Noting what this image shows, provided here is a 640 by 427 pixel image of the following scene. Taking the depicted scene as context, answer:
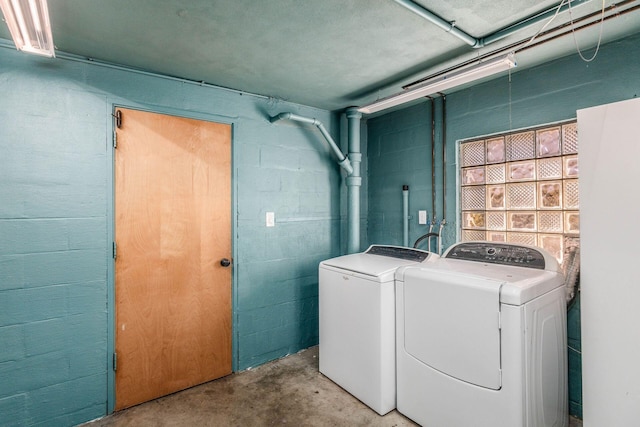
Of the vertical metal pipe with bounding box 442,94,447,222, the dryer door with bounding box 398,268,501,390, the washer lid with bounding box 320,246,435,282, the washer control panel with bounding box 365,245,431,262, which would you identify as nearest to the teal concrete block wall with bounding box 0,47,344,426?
the washer lid with bounding box 320,246,435,282

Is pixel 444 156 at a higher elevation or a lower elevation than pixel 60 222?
higher

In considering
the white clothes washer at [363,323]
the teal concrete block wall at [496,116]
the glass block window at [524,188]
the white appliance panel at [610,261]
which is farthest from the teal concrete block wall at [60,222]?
the white appliance panel at [610,261]

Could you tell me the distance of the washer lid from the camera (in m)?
2.27

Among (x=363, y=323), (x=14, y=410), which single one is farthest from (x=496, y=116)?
(x=14, y=410)

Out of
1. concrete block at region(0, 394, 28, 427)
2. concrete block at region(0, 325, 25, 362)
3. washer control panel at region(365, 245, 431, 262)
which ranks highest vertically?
washer control panel at region(365, 245, 431, 262)

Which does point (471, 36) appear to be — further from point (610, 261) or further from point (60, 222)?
point (60, 222)

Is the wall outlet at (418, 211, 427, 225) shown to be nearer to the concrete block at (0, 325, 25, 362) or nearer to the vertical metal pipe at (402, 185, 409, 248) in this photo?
the vertical metal pipe at (402, 185, 409, 248)

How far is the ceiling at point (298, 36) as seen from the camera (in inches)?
66.1

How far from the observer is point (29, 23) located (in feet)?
4.93

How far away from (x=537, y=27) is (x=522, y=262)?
1387mm

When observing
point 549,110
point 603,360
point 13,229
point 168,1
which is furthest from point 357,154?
point 13,229

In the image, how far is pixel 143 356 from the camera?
7.87 feet

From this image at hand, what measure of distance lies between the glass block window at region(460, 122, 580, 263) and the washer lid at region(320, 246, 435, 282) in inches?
26.2

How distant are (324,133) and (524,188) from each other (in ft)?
5.71
